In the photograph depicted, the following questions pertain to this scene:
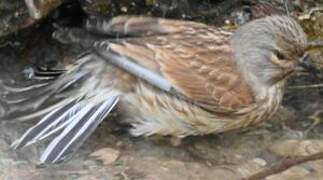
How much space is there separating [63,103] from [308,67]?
4.32 feet

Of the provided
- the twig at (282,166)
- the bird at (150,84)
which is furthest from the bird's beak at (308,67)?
the twig at (282,166)

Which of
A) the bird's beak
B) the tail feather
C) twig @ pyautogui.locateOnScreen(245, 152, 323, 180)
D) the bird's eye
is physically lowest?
twig @ pyautogui.locateOnScreen(245, 152, 323, 180)

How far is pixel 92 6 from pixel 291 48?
1044mm

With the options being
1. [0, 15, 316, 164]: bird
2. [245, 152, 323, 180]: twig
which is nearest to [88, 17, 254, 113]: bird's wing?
[0, 15, 316, 164]: bird

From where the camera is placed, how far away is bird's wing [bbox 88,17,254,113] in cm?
420

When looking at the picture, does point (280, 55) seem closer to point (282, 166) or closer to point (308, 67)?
point (308, 67)

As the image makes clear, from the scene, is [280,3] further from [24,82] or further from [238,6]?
[24,82]

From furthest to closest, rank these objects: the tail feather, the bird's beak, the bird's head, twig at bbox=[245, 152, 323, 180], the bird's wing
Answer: the bird's beak → the bird's head → the bird's wing → the tail feather → twig at bbox=[245, 152, 323, 180]

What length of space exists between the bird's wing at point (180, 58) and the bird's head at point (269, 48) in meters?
0.09

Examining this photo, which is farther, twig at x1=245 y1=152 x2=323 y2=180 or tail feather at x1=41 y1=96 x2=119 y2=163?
tail feather at x1=41 y1=96 x2=119 y2=163

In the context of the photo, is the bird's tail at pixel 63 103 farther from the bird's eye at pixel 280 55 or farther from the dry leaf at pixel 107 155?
the bird's eye at pixel 280 55

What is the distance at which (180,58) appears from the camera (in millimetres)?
4348

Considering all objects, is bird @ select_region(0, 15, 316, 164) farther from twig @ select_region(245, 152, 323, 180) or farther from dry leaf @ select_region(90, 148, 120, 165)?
twig @ select_region(245, 152, 323, 180)

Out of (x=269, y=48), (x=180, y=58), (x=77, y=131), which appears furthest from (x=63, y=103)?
(x=269, y=48)
